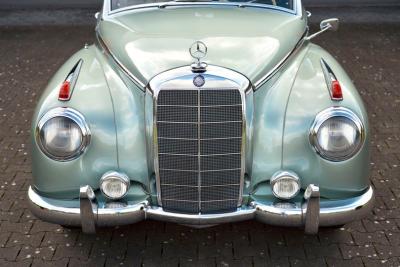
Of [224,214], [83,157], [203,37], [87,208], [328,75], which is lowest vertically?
[224,214]

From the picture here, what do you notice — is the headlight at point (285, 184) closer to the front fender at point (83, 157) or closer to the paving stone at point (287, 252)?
the paving stone at point (287, 252)

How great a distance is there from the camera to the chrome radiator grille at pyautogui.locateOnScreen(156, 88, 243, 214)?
295 centimetres

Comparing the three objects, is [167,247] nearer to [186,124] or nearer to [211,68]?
[186,124]

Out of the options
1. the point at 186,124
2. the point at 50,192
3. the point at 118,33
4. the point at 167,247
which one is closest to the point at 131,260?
the point at 167,247

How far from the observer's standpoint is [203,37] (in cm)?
350

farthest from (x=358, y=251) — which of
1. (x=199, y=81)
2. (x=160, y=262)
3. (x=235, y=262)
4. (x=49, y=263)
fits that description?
(x=49, y=263)

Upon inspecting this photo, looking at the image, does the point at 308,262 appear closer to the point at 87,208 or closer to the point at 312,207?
the point at 312,207

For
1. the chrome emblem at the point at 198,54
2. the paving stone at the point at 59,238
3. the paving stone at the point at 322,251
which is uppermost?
the chrome emblem at the point at 198,54

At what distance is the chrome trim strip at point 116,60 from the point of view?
3.23 m

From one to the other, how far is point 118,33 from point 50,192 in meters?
1.29

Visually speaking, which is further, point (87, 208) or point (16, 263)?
point (16, 263)

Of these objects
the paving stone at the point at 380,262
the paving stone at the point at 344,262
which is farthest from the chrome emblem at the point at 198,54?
the paving stone at the point at 380,262

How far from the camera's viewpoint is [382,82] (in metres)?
6.71

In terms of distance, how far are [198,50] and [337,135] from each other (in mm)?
963
